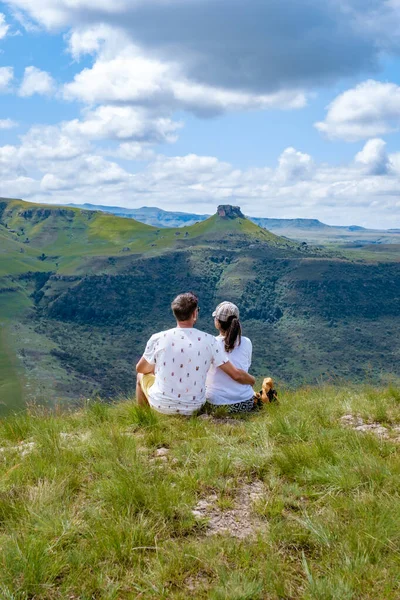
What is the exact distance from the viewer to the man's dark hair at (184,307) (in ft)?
20.5

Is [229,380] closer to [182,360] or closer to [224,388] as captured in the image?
[224,388]

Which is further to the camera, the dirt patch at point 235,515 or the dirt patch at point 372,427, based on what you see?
the dirt patch at point 372,427

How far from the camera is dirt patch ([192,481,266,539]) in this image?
11.1 feet

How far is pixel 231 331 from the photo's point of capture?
6.86 meters

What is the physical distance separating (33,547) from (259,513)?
1685 mm

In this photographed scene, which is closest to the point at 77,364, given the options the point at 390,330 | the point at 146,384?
the point at 390,330

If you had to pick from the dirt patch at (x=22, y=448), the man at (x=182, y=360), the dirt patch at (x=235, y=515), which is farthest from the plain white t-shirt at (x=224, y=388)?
the dirt patch at (x=235, y=515)

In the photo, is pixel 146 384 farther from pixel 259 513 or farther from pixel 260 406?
pixel 259 513

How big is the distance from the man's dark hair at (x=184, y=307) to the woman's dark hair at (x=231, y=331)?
0.76 meters

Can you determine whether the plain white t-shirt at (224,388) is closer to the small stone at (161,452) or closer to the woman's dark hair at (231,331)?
the woman's dark hair at (231,331)

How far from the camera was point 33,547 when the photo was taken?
299 centimetres

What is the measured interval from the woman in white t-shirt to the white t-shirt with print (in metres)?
0.37

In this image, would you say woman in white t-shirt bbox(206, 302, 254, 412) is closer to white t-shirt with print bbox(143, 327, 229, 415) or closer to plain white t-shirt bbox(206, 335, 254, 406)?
plain white t-shirt bbox(206, 335, 254, 406)

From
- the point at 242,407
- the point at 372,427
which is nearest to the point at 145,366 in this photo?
the point at 242,407
